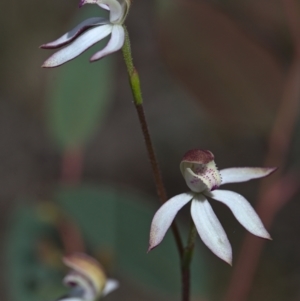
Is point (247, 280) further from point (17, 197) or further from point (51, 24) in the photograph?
point (51, 24)

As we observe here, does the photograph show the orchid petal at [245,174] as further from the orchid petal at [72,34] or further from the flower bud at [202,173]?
the orchid petal at [72,34]

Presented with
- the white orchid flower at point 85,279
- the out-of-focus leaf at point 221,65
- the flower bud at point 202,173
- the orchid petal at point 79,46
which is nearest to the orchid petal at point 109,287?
the white orchid flower at point 85,279

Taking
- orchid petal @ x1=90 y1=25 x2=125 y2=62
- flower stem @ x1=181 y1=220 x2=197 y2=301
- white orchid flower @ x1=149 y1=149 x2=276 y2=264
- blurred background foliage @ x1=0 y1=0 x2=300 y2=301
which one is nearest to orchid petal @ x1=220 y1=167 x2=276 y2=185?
white orchid flower @ x1=149 y1=149 x2=276 y2=264

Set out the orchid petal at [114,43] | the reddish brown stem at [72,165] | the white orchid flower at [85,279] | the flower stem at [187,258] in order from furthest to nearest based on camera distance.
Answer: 1. the reddish brown stem at [72,165]
2. the white orchid flower at [85,279]
3. the flower stem at [187,258]
4. the orchid petal at [114,43]

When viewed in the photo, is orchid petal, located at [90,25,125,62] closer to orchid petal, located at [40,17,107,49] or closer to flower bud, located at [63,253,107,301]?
orchid petal, located at [40,17,107,49]

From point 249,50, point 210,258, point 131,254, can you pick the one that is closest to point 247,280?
point 131,254
